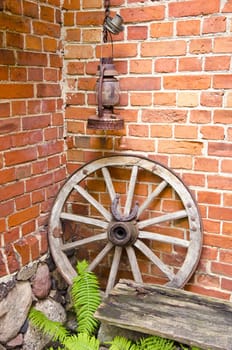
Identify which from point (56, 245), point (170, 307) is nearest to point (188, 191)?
point (170, 307)

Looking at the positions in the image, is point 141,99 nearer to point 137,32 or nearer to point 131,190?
point 137,32

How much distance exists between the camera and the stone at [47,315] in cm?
198

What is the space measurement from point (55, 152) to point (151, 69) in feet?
2.29

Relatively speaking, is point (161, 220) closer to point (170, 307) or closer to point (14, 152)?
point (170, 307)

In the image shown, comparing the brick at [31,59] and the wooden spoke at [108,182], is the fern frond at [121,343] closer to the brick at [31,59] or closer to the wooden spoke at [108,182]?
the wooden spoke at [108,182]

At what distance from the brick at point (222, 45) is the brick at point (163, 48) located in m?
0.15

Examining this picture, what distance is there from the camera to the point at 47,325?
6.20ft

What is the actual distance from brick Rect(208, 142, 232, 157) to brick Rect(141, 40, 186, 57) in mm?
474

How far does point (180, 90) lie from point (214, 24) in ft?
1.10

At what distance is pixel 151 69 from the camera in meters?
1.99

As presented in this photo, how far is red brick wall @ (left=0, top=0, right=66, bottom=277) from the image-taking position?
182 centimetres

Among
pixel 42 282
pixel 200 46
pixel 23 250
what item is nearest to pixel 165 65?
pixel 200 46

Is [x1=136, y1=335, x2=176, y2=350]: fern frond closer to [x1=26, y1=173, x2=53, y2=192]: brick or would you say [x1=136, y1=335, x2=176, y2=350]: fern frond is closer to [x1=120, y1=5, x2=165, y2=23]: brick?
[x1=26, y1=173, x2=53, y2=192]: brick

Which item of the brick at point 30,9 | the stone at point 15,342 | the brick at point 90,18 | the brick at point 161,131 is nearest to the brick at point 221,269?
the brick at point 161,131
